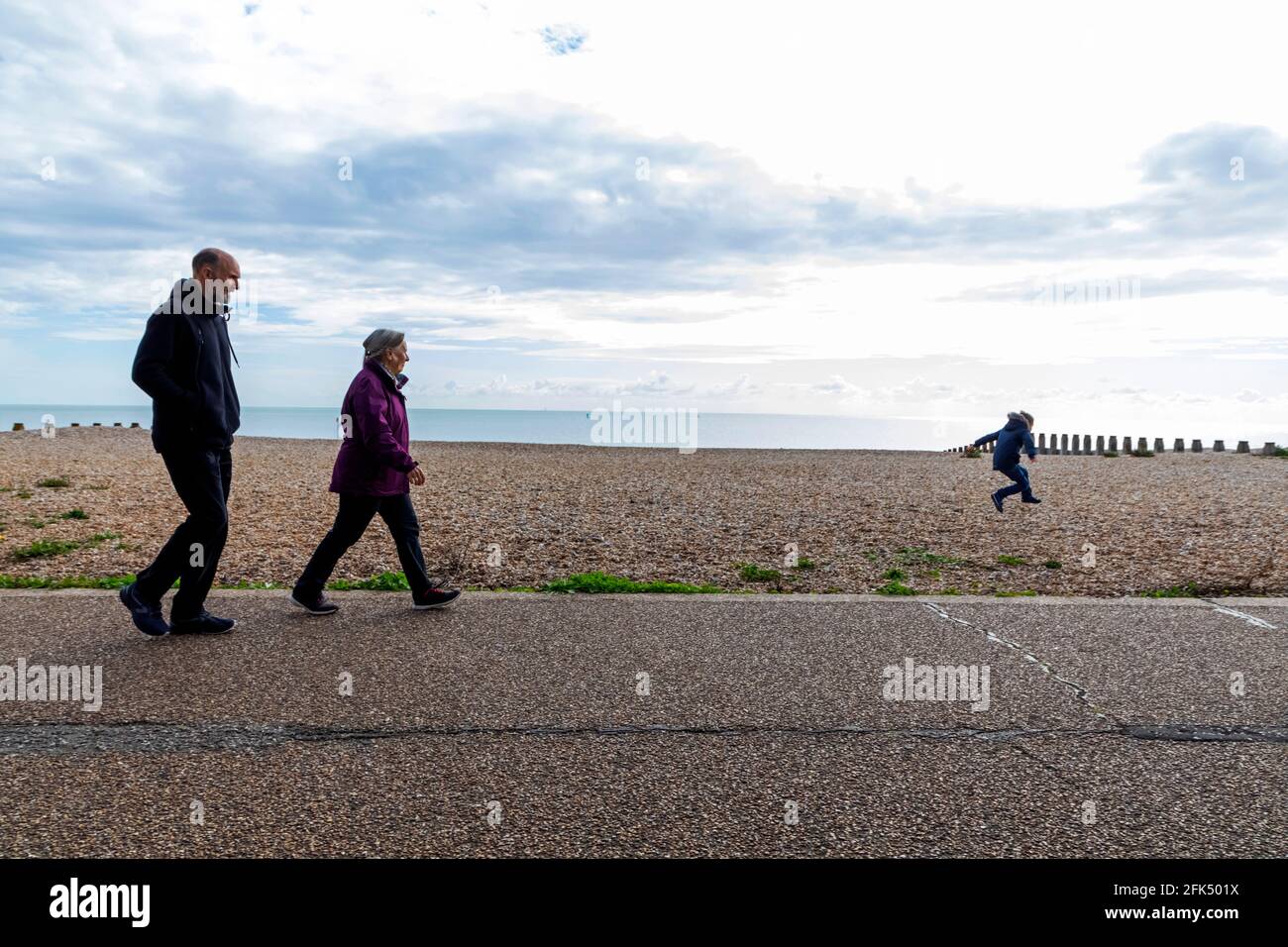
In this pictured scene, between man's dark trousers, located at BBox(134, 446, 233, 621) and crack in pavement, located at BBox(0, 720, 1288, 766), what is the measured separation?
5.60ft

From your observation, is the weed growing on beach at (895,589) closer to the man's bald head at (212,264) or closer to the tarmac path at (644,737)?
the tarmac path at (644,737)

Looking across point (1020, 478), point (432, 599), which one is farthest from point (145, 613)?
point (1020, 478)

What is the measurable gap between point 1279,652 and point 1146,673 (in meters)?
1.14

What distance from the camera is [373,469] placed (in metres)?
7.02

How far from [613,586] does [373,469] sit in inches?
87.5

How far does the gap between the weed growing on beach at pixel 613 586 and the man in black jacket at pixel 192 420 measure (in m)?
2.63

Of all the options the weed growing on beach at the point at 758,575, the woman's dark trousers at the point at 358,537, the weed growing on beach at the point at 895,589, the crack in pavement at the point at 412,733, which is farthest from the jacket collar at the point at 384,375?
the weed growing on beach at the point at 895,589

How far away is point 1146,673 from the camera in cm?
571

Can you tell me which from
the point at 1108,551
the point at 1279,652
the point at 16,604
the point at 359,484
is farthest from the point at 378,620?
the point at 1108,551

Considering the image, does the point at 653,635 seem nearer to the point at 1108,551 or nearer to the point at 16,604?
the point at 16,604

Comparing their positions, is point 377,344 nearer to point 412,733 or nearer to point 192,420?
point 192,420

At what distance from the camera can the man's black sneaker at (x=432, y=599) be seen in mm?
7258

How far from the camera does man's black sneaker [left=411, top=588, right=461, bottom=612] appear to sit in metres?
7.26
